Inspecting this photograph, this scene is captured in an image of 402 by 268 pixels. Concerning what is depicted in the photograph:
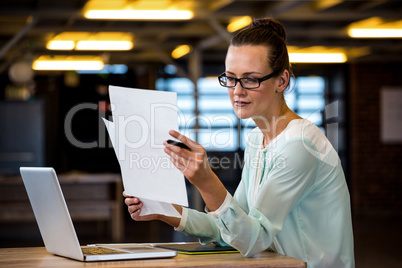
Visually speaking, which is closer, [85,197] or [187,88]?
[85,197]

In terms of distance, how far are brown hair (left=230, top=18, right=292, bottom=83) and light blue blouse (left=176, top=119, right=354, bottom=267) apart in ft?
0.61

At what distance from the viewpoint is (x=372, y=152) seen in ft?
39.0

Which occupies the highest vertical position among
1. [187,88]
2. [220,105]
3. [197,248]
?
[187,88]

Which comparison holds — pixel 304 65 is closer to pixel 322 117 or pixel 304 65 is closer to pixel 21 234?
pixel 322 117

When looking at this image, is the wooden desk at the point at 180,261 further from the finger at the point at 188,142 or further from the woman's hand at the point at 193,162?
the finger at the point at 188,142

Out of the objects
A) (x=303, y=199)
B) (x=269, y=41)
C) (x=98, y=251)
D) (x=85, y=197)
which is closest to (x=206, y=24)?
(x=85, y=197)

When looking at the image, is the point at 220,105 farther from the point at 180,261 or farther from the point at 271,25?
the point at 180,261

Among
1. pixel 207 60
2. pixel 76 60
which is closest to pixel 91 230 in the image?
pixel 76 60

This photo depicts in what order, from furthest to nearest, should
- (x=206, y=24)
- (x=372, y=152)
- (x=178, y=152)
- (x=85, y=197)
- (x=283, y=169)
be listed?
(x=372, y=152) → (x=206, y=24) → (x=85, y=197) → (x=283, y=169) → (x=178, y=152)

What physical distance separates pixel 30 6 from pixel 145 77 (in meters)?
5.99

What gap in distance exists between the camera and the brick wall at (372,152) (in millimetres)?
11805

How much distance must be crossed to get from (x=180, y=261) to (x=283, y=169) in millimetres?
394

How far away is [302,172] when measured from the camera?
1781 mm

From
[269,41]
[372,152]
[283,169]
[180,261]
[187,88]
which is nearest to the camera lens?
[180,261]
